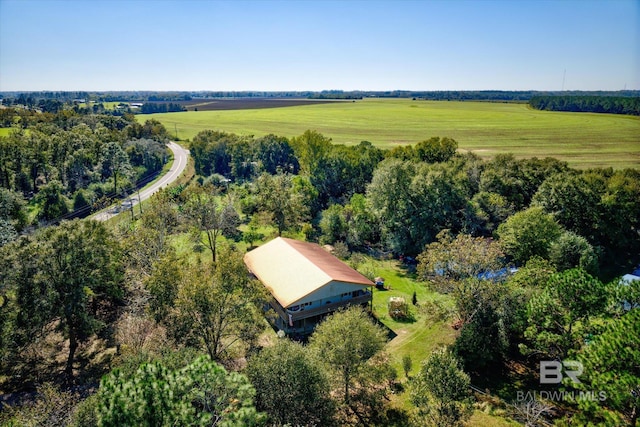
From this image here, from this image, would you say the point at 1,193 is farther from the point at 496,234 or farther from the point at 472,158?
the point at 472,158

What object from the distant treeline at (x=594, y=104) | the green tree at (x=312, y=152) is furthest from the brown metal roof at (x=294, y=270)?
the distant treeline at (x=594, y=104)

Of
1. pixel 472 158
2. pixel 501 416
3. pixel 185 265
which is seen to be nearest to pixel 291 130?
pixel 472 158

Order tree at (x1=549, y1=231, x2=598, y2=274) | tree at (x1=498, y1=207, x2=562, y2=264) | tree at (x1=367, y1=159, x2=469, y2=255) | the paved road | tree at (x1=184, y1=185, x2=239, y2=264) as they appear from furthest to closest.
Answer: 1. the paved road
2. tree at (x1=367, y1=159, x2=469, y2=255)
3. tree at (x1=184, y1=185, x2=239, y2=264)
4. tree at (x1=498, y1=207, x2=562, y2=264)
5. tree at (x1=549, y1=231, x2=598, y2=274)

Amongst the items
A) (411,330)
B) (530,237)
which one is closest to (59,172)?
(411,330)

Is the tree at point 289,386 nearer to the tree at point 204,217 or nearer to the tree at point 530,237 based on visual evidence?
the tree at point 204,217

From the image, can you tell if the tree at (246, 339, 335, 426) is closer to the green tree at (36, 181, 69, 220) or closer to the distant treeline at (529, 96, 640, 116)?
the green tree at (36, 181, 69, 220)

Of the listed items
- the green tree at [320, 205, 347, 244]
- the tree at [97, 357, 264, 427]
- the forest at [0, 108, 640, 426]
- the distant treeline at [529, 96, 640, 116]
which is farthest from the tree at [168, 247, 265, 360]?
the distant treeline at [529, 96, 640, 116]

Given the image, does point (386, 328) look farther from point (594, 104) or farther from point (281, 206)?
point (594, 104)
